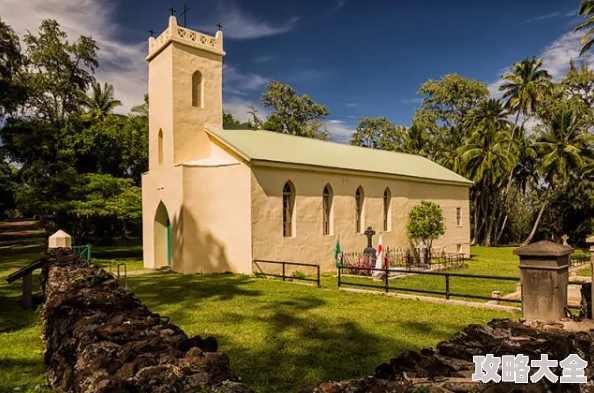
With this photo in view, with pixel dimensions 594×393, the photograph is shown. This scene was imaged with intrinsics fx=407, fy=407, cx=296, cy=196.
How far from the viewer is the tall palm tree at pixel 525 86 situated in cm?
3769

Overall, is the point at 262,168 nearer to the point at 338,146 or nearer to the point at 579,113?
the point at 338,146

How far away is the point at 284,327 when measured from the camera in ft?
28.4

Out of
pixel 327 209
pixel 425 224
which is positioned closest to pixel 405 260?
pixel 425 224

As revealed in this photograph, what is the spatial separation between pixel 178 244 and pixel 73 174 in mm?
9960

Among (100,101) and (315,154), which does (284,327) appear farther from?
(100,101)

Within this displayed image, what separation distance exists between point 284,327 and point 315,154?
13307mm

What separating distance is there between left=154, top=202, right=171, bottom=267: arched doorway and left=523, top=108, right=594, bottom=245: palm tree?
31856mm

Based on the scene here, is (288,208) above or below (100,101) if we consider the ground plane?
below

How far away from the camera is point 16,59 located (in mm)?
25500

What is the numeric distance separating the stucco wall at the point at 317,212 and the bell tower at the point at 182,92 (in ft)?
14.0

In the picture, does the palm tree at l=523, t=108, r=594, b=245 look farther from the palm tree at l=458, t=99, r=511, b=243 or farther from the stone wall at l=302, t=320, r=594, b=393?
the stone wall at l=302, t=320, r=594, b=393

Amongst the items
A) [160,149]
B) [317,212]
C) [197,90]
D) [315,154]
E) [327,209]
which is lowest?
[317,212]

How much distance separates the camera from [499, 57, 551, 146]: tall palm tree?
37.7m

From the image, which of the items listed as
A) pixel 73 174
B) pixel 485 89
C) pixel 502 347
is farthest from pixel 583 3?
pixel 73 174
